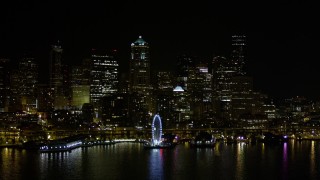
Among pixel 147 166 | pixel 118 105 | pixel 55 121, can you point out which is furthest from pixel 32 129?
pixel 147 166

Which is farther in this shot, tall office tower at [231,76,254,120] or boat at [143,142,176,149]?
tall office tower at [231,76,254,120]

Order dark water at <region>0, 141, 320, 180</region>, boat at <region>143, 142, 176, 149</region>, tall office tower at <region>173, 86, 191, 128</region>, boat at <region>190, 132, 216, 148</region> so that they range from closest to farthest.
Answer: dark water at <region>0, 141, 320, 180</region>, boat at <region>143, 142, 176, 149</region>, boat at <region>190, 132, 216, 148</region>, tall office tower at <region>173, 86, 191, 128</region>

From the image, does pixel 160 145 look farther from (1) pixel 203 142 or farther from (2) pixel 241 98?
(2) pixel 241 98

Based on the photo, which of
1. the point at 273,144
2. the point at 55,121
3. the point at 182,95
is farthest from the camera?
the point at 182,95

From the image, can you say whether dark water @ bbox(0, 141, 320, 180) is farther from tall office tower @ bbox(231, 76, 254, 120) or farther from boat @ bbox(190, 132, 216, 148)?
tall office tower @ bbox(231, 76, 254, 120)

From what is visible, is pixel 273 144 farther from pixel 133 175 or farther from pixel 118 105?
A: pixel 133 175

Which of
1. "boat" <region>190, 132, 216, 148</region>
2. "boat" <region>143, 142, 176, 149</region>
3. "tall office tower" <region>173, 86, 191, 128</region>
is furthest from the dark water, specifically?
"tall office tower" <region>173, 86, 191, 128</region>

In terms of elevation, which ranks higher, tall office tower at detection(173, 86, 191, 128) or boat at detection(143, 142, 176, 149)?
tall office tower at detection(173, 86, 191, 128)

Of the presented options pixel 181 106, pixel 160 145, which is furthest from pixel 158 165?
pixel 181 106
